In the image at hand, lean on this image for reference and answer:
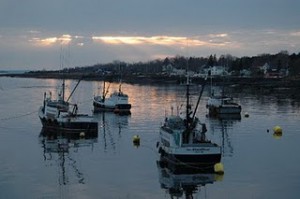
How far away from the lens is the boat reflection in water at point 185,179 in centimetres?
2959

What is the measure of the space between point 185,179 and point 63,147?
16033mm

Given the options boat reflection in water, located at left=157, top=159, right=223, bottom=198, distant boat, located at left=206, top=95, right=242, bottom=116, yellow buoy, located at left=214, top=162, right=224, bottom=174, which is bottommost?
boat reflection in water, located at left=157, top=159, right=223, bottom=198

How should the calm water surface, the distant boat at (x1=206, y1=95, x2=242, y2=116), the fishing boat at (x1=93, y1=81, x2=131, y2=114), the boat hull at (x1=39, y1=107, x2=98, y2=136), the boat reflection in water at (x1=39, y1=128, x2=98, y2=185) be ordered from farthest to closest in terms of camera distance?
the fishing boat at (x1=93, y1=81, x2=131, y2=114), the distant boat at (x1=206, y1=95, x2=242, y2=116), the boat hull at (x1=39, y1=107, x2=98, y2=136), the boat reflection in water at (x1=39, y1=128, x2=98, y2=185), the calm water surface

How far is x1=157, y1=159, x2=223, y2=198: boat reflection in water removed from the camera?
29.6 metres

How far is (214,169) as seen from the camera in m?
33.6

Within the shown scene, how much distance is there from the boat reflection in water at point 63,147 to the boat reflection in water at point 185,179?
16.8ft

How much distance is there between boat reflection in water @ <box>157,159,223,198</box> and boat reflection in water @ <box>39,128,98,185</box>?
5.11 meters

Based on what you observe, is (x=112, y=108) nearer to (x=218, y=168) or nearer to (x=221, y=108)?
(x=221, y=108)

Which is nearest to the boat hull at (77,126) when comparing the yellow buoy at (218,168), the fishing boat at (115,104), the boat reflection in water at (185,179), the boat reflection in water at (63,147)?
the boat reflection in water at (63,147)

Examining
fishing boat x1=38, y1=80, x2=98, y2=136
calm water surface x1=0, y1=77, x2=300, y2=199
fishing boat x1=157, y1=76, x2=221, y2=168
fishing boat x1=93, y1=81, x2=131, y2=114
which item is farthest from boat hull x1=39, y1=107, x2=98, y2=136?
fishing boat x1=93, y1=81, x2=131, y2=114

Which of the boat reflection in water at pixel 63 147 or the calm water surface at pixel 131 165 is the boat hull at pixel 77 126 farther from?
the calm water surface at pixel 131 165

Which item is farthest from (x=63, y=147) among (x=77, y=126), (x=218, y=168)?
(x=218, y=168)

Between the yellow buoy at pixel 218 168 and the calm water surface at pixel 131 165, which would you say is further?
the yellow buoy at pixel 218 168

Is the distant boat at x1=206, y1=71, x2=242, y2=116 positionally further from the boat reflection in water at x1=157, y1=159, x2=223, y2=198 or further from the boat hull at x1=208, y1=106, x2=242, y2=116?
the boat reflection in water at x1=157, y1=159, x2=223, y2=198
